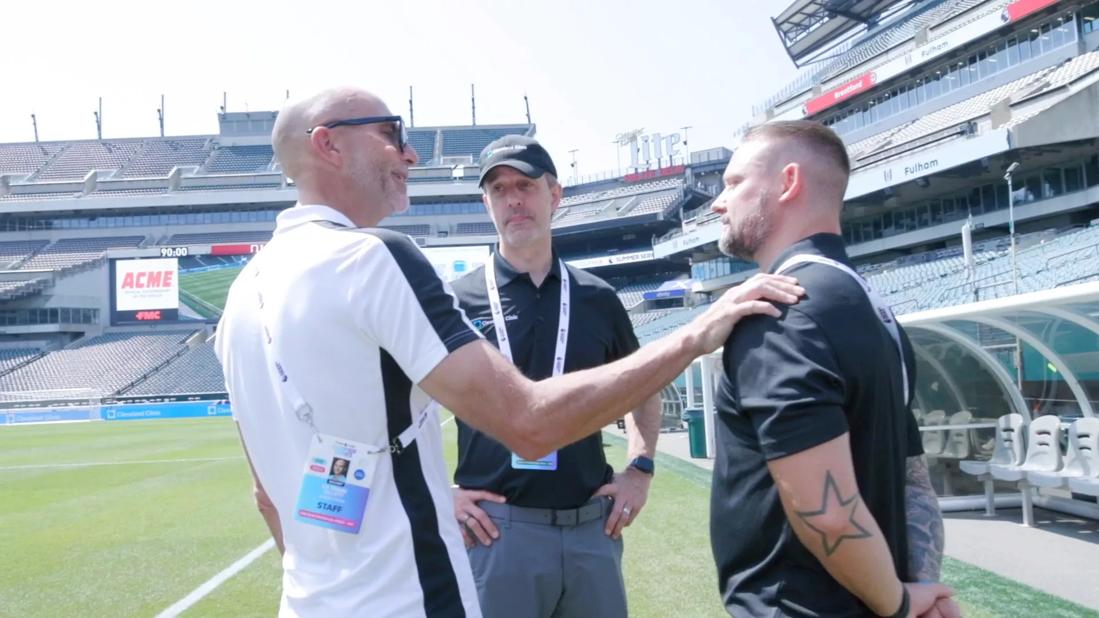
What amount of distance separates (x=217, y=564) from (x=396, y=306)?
737cm

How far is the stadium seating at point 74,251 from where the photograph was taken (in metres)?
62.2

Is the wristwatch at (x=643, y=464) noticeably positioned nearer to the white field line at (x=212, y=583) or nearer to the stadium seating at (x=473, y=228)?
the white field line at (x=212, y=583)

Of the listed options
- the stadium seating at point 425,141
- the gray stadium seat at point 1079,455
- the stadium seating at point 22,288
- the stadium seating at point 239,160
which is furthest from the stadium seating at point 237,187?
the gray stadium seat at point 1079,455

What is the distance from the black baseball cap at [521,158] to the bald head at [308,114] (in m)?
1.34

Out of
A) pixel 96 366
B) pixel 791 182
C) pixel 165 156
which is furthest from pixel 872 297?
pixel 165 156

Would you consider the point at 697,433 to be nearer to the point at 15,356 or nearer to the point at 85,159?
the point at 15,356

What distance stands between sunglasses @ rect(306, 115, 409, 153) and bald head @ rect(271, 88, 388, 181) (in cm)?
1

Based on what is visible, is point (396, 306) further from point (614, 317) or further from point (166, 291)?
point (166, 291)

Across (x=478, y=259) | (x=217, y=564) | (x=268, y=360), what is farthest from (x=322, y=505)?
(x=478, y=259)

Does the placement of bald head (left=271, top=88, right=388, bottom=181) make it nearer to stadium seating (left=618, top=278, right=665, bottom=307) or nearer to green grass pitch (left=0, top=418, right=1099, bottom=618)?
green grass pitch (left=0, top=418, right=1099, bottom=618)

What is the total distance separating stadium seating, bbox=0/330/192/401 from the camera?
48.4m

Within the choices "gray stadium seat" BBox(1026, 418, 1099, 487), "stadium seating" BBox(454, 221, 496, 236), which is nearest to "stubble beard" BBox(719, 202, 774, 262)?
"gray stadium seat" BBox(1026, 418, 1099, 487)

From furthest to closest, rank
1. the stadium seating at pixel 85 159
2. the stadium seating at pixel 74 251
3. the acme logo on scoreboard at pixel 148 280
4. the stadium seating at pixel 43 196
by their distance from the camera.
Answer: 1. the stadium seating at pixel 85 159
2. the stadium seating at pixel 43 196
3. the stadium seating at pixel 74 251
4. the acme logo on scoreboard at pixel 148 280

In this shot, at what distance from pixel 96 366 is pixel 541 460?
177 ft
